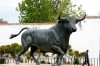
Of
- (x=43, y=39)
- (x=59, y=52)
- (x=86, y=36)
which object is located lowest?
(x=86, y=36)

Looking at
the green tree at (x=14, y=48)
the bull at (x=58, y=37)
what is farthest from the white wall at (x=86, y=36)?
the bull at (x=58, y=37)

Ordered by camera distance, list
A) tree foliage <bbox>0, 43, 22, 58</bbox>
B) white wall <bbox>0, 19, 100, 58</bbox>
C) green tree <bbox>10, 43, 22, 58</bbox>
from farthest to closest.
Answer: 1. tree foliage <bbox>0, 43, 22, 58</bbox>
2. green tree <bbox>10, 43, 22, 58</bbox>
3. white wall <bbox>0, 19, 100, 58</bbox>

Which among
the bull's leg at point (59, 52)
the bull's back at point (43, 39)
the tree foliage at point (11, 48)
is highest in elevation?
the bull's back at point (43, 39)

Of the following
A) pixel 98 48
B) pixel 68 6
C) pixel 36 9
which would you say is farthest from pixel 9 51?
pixel 68 6

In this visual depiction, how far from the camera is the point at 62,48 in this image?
14203 millimetres

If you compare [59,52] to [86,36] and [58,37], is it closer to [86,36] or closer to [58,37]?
[58,37]

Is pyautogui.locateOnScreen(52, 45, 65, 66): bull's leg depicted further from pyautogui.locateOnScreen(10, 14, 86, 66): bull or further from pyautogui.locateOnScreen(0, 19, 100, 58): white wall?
pyautogui.locateOnScreen(0, 19, 100, 58): white wall

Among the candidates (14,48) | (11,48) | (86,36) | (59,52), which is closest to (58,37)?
(59,52)

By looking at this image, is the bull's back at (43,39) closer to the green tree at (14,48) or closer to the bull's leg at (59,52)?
the bull's leg at (59,52)

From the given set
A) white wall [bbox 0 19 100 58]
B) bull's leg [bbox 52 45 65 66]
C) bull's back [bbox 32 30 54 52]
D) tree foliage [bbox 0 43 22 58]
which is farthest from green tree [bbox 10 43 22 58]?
bull's leg [bbox 52 45 65 66]

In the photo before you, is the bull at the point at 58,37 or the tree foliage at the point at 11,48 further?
the tree foliage at the point at 11,48

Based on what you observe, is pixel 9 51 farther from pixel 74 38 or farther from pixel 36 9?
pixel 36 9

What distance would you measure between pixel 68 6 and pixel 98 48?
22.2 meters

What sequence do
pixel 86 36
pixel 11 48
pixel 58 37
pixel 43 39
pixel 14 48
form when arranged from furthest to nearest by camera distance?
pixel 11 48 → pixel 14 48 → pixel 86 36 → pixel 43 39 → pixel 58 37
